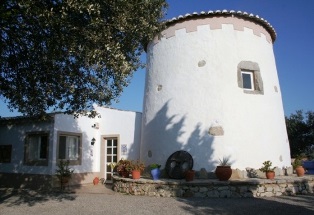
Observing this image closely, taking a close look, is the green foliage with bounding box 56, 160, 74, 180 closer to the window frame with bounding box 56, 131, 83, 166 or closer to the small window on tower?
the window frame with bounding box 56, 131, 83, 166

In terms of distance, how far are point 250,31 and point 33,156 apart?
37.8 ft

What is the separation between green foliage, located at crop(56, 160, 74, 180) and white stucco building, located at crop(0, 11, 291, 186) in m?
0.38

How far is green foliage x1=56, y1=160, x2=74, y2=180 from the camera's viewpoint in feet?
39.4

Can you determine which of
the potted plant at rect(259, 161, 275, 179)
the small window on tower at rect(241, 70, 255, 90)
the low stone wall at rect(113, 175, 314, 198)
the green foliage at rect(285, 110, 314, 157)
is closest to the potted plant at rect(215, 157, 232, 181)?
the low stone wall at rect(113, 175, 314, 198)

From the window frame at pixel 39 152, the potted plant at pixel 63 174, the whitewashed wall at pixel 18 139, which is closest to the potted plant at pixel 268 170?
the potted plant at pixel 63 174

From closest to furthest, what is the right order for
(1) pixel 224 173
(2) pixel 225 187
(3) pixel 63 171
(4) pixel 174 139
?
(2) pixel 225 187 < (1) pixel 224 173 < (4) pixel 174 139 < (3) pixel 63 171

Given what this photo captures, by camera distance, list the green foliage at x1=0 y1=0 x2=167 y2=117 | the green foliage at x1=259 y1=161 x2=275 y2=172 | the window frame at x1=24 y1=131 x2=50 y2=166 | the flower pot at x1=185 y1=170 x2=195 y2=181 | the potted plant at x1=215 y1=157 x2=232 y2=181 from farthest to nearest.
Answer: the window frame at x1=24 y1=131 x2=50 y2=166, the green foliage at x1=259 y1=161 x2=275 y2=172, the flower pot at x1=185 y1=170 x2=195 y2=181, the potted plant at x1=215 y1=157 x2=232 y2=181, the green foliage at x1=0 y1=0 x2=167 y2=117

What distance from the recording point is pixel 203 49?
438 inches

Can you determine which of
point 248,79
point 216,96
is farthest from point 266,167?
point 248,79

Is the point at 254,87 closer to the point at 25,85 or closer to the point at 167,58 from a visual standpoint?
the point at 167,58

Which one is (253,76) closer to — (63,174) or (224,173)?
(224,173)

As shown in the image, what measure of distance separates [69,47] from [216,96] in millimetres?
6158

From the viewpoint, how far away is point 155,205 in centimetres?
785

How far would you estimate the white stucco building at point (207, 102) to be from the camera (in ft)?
34.0
